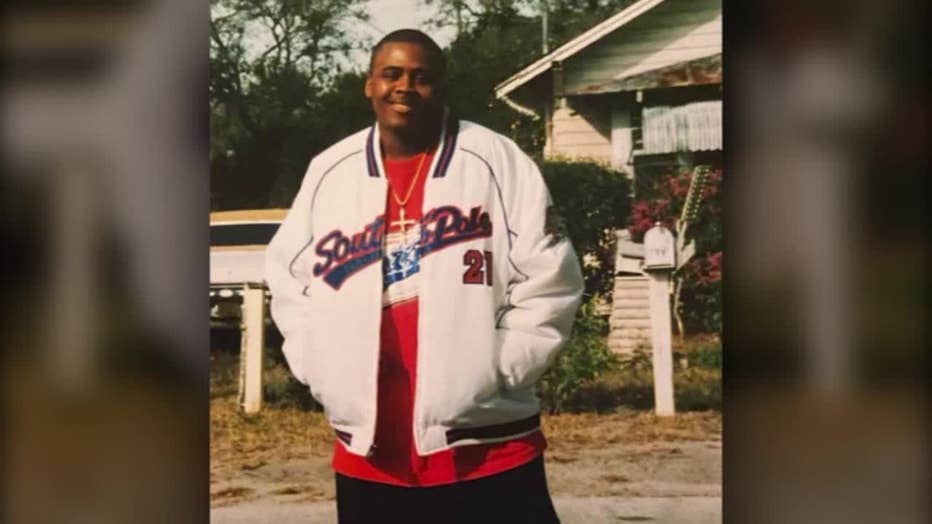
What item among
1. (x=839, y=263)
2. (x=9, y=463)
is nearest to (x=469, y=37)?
(x=839, y=263)

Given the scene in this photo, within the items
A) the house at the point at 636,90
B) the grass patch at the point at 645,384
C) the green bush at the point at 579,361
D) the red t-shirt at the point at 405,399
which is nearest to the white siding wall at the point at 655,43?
the house at the point at 636,90

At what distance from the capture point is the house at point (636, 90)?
10.2 ft

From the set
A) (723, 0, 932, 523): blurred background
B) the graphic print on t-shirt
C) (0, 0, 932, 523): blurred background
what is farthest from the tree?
(723, 0, 932, 523): blurred background

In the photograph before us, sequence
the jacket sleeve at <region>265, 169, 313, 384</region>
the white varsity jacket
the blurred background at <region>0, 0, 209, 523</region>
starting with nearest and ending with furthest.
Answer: the white varsity jacket
the jacket sleeve at <region>265, 169, 313, 384</region>
the blurred background at <region>0, 0, 209, 523</region>

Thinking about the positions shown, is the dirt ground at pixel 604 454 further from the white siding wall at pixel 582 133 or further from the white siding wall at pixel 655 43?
the white siding wall at pixel 655 43

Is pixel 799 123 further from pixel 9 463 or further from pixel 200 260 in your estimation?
pixel 9 463

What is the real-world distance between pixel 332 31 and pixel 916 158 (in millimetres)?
2009

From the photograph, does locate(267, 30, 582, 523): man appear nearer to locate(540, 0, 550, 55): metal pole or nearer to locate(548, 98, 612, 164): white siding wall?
locate(548, 98, 612, 164): white siding wall

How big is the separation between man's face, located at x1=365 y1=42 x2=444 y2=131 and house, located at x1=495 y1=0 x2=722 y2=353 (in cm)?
22

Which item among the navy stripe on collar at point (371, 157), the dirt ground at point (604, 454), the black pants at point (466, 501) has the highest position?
the navy stripe on collar at point (371, 157)

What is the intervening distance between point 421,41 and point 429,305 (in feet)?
2.84

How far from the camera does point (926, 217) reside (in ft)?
10.5

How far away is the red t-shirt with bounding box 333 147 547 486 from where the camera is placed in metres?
3.06

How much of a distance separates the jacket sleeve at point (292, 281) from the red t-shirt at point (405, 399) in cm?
28
